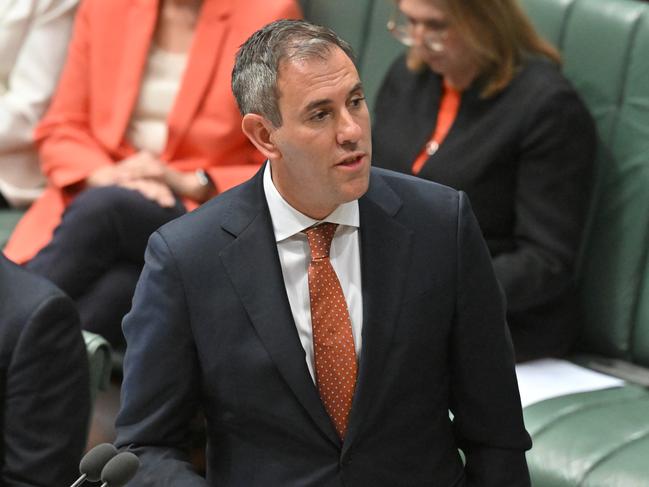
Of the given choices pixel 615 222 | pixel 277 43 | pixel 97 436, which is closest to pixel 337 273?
pixel 277 43

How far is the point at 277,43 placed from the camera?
5.26 ft

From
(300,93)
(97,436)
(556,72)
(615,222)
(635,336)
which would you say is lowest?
(97,436)

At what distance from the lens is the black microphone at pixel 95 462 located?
1.38 m

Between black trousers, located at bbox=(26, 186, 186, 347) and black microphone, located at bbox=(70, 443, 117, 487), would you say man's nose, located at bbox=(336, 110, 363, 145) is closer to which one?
black microphone, located at bbox=(70, 443, 117, 487)

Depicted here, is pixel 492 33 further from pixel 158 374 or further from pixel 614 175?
pixel 158 374

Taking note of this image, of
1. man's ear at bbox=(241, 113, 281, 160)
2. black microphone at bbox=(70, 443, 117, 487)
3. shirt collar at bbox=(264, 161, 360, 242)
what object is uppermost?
man's ear at bbox=(241, 113, 281, 160)

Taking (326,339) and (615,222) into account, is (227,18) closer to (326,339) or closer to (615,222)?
(615,222)

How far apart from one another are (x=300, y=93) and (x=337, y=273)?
0.83 feet

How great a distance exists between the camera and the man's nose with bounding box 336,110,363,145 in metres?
1.60

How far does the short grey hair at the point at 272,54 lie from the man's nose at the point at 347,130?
0.08 metres

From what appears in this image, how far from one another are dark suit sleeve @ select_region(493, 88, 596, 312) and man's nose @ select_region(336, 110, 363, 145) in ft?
3.00

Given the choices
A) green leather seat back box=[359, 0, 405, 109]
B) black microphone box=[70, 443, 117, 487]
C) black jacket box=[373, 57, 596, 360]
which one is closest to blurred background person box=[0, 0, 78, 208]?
green leather seat back box=[359, 0, 405, 109]

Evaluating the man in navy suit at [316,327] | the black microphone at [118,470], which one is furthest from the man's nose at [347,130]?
the black microphone at [118,470]

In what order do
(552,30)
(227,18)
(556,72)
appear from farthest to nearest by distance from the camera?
(227,18) → (552,30) → (556,72)
